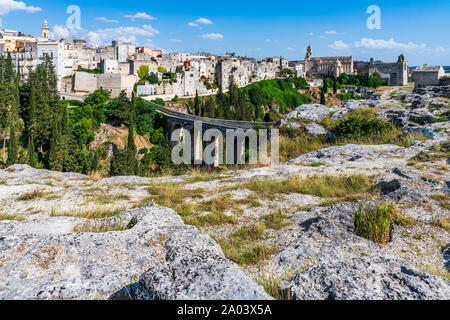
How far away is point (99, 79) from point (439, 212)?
61429 millimetres

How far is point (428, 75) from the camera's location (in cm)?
2591

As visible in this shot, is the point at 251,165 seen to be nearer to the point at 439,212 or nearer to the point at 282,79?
the point at 439,212

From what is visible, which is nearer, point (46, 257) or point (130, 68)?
point (46, 257)

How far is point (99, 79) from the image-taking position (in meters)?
58.2

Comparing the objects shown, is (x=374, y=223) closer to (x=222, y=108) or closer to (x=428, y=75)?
(x=428, y=75)

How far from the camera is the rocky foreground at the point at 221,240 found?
2283 millimetres

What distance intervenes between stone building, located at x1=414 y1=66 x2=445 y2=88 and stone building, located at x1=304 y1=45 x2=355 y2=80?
74037mm

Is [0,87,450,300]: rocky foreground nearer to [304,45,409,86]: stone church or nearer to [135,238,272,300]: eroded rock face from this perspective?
[135,238,272,300]: eroded rock face

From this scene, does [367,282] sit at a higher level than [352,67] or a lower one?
lower

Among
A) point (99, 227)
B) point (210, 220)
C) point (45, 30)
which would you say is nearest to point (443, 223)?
point (210, 220)

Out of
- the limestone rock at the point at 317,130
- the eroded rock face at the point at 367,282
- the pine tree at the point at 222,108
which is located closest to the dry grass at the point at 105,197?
the eroded rock face at the point at 367,282

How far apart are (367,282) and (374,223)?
1.90m
